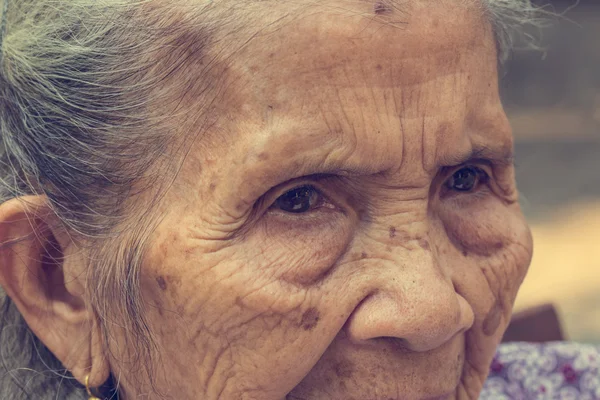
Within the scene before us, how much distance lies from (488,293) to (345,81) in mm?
643

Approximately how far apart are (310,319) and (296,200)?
26cm

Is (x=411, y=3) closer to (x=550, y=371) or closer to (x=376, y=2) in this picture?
(x=376, y=2)

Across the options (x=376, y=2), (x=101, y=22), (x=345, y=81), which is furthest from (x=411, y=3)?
(x=101, y=22)

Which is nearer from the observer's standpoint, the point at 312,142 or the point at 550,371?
the point at 312,142

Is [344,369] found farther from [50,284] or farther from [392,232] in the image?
[50,284]

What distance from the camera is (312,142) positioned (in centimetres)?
185

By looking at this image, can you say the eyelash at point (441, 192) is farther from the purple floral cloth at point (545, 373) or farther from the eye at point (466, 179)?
the purple floral cloth at point (545, 373)

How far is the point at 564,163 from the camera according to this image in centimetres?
802

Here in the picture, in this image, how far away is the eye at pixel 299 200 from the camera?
1.92 m

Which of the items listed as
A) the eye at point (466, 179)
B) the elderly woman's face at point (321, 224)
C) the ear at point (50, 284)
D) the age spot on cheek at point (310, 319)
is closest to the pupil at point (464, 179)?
the eye at point (466, 179)

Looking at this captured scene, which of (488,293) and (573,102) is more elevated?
(488,293)

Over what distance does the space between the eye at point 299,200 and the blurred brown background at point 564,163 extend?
237 cm

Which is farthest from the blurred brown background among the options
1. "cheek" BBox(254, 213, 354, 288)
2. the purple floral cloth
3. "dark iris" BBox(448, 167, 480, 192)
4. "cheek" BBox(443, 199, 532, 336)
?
"cheek" BBox(254, 213, 354, 288)

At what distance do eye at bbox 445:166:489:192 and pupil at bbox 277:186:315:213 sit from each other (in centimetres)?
39
